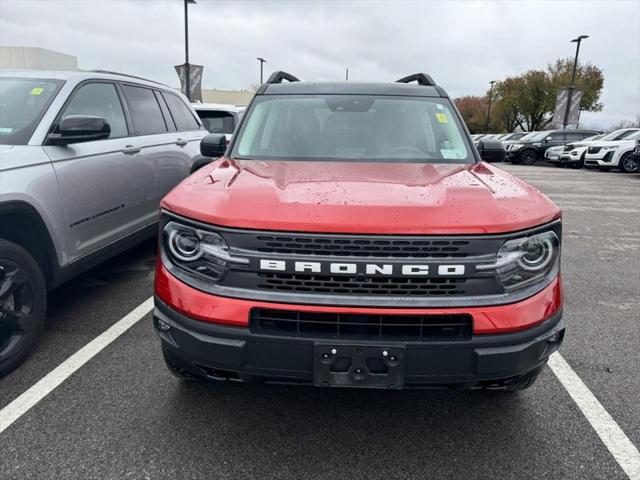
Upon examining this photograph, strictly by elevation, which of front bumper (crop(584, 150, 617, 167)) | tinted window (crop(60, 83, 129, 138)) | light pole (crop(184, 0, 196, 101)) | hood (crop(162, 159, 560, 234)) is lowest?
front bumper (crop(584, 150, 617, 167))

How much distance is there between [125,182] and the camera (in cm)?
418

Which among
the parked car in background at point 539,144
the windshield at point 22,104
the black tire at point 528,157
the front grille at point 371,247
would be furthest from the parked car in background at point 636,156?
the windshield at point 22,104

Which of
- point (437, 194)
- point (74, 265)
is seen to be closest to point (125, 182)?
point (74, 265)

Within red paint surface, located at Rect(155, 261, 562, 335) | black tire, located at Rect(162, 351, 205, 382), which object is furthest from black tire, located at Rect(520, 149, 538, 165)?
black tire, located at Rect(162, 351, 205, 382)

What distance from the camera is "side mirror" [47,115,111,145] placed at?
324cm

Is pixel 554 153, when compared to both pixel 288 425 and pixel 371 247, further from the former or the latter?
pixel 371 247

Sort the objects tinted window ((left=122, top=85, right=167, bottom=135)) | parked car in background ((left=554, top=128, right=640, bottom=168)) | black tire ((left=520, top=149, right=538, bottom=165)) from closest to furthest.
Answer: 1. tinted window ((left=122, top=85, right=167, bottom=135))
2. parked car in background ((left=554, top=128, right=640, bottom=168))
3. black tire ((left=520, top=149, right=538, bottom=165))

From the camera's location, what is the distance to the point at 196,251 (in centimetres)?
212

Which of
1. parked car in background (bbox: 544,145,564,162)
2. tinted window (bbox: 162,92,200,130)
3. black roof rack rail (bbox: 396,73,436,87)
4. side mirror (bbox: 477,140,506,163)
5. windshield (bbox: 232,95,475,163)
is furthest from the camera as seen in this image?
parked car in background (bbox: 544,145,564,162)

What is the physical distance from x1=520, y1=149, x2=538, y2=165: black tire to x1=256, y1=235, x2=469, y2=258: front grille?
1019 inches

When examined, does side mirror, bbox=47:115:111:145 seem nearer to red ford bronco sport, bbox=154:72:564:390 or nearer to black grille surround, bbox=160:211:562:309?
red ford bronco sport, bbox=154:72:564:390

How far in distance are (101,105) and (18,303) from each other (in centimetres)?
187

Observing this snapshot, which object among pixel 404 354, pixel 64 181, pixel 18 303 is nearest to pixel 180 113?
pixel 64 181

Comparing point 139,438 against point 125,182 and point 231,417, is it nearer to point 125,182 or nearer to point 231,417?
point 231,417
